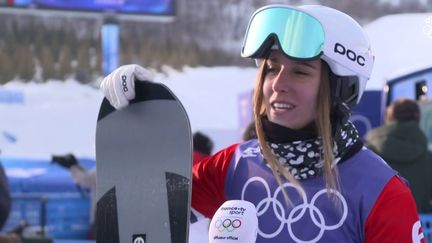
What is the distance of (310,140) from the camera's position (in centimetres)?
196

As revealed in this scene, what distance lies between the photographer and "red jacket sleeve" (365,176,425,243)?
5.91 ft

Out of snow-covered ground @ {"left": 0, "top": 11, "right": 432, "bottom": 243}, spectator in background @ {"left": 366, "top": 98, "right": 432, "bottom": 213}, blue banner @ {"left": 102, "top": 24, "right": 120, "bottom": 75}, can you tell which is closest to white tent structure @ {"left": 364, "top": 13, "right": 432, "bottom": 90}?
snow-covered ground @ {"left": 0, "top": 11, "right": 432, "bottom": 243}

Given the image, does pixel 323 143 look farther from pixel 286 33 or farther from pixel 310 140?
pixel 286 33

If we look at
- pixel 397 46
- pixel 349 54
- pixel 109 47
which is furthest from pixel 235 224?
pixel 109 47

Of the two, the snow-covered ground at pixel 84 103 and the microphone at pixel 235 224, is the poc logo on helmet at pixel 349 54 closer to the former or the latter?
the microphone at pixel 235 224

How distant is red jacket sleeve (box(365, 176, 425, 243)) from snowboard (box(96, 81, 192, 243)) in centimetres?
48

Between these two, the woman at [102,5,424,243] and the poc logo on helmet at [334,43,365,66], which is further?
the poc logo on helmet at [334,43,365,66]

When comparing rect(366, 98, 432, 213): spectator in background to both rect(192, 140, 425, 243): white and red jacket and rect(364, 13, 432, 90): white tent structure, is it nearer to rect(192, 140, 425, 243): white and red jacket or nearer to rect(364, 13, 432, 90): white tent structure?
rect(192, 140, 425, 243): white and red jacket

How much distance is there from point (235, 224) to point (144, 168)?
0.67 meters

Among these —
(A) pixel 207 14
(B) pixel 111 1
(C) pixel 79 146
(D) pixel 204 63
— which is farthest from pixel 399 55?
(A) pixel 207 14

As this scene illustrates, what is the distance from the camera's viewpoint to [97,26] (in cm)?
1814

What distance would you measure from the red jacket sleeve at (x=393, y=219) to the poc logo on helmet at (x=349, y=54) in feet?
1.01

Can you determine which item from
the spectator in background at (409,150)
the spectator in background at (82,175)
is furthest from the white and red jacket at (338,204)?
the spectator in background at (82,175)

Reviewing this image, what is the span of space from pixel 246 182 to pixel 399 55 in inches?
365
